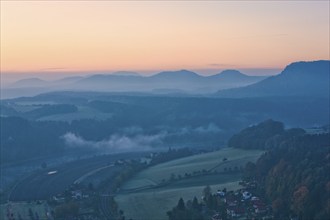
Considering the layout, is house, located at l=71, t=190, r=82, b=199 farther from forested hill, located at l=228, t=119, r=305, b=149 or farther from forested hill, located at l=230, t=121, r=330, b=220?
forested hill, located at l=228, t=119, r=305, b=149

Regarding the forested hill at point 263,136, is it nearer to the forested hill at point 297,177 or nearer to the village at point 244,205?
the forested hill at point 297,177

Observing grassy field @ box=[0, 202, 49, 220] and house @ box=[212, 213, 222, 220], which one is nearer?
house @ box=[212, 213, 222, 220]

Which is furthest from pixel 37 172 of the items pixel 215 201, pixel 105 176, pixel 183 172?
pixel 215 201

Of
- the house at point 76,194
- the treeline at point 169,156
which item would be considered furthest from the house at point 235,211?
the treeline at point 169,156

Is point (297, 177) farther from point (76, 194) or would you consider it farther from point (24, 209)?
point (24, 209)

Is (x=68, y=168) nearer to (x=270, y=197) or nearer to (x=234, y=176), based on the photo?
(x=234, y=176)

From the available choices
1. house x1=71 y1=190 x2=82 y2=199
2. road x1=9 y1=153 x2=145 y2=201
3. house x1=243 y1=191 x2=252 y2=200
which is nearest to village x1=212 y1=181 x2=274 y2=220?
house x1=243 y1=191 x2=252 y2=200
